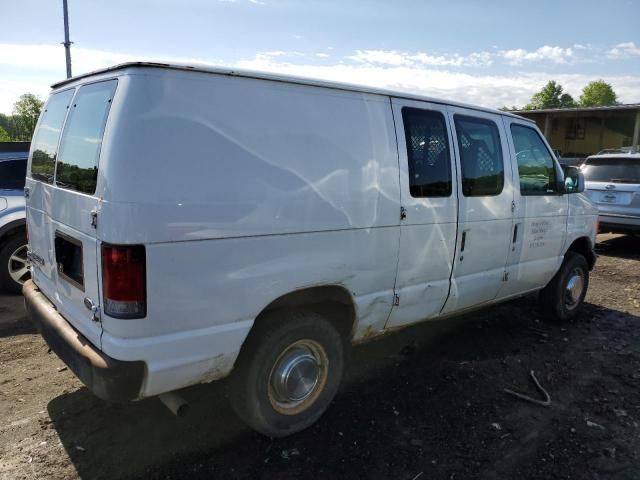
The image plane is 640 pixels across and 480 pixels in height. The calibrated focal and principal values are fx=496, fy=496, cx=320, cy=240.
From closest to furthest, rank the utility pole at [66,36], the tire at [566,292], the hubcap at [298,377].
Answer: the hubcap at [298,377] < the tire at [566,292] < the utility pole at [66,36]

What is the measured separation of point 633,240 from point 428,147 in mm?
9365

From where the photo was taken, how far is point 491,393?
3824 millimetres

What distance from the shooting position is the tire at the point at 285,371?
2879 mm

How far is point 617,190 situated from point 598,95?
97538 millimetres

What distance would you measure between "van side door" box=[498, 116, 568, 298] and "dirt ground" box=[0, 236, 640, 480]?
0.73 m

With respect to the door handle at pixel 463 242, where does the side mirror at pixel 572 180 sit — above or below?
above

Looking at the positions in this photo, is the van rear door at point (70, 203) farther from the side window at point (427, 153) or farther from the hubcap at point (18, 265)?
the hubcap at point (18, 265)

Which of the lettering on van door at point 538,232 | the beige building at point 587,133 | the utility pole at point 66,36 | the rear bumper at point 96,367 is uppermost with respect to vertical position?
the utility pole at point 66,36

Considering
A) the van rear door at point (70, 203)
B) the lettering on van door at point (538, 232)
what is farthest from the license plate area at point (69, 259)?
the lettering on van door at point (538, 232)

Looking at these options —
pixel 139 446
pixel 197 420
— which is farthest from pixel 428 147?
pixel 139 446

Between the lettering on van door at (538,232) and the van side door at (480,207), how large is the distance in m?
0.46

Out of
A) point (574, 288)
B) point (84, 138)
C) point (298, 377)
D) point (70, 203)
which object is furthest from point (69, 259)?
point (574, 288)

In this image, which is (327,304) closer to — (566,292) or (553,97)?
(566,292)

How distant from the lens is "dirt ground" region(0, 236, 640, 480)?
113 inches
